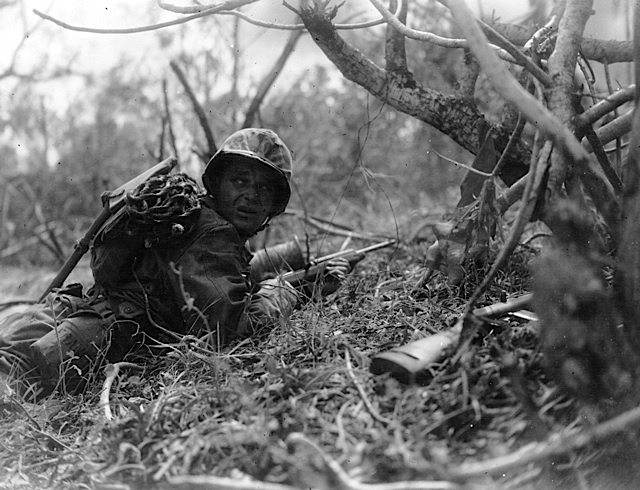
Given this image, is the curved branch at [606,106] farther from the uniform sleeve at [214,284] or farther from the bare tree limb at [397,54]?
the uniform sleeve at [214,284]

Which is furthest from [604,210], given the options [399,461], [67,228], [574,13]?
[67,228]

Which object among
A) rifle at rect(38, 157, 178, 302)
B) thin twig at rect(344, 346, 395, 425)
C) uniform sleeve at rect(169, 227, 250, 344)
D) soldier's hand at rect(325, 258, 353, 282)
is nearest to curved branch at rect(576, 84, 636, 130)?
thin twig at rect(344, 346, 395, 425)

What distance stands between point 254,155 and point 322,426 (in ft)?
5.50

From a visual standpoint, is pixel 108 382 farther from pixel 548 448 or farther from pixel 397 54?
pixel 397 54

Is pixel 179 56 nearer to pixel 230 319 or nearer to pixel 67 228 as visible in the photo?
pixel 67 228

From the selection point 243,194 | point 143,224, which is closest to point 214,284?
point 143,224

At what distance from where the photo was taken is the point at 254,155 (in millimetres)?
3111

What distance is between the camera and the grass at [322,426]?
1.61 metres

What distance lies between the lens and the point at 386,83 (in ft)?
11.0

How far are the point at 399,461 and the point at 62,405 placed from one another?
1704 millimetres

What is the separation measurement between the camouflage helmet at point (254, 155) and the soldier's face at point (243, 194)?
0.15 ft

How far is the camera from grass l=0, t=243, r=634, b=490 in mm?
1610

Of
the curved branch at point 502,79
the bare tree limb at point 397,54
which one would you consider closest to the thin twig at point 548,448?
the curved branch at point 502,79

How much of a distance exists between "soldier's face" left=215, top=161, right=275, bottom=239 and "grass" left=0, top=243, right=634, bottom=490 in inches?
31.4
